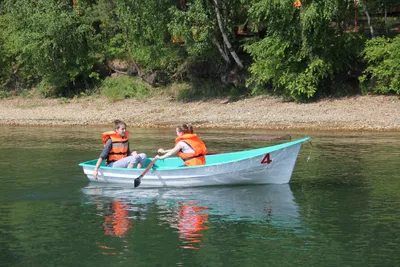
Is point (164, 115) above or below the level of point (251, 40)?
below

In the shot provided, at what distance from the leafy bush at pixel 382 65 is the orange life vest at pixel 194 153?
15527 mm

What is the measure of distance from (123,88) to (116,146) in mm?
22591

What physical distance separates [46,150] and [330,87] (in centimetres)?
1484

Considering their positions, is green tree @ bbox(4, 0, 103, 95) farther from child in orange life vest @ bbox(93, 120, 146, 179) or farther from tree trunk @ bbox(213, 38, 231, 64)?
child in orange life vest @ bbox(93, 120, 146, 179)

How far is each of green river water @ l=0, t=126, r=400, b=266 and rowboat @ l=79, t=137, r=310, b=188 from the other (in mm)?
213

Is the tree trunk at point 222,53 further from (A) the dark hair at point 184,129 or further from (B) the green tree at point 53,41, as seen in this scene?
(A) the dark hair at point 184,129

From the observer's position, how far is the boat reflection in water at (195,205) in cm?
1205

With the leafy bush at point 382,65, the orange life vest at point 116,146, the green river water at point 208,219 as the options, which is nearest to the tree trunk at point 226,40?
the leafy bush at point 382,65

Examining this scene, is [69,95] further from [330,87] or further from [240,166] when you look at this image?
[240,166]

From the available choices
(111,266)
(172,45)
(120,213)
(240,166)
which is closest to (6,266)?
(111,266)

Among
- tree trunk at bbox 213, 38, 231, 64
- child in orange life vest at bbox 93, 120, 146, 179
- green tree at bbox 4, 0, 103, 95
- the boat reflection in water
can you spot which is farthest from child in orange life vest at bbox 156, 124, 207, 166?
green tree at bbox 4, 0, 103, 95

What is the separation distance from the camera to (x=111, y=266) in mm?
9641

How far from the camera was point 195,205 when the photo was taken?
13820 millimetres

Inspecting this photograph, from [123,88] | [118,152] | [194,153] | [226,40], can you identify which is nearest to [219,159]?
[194,153]
